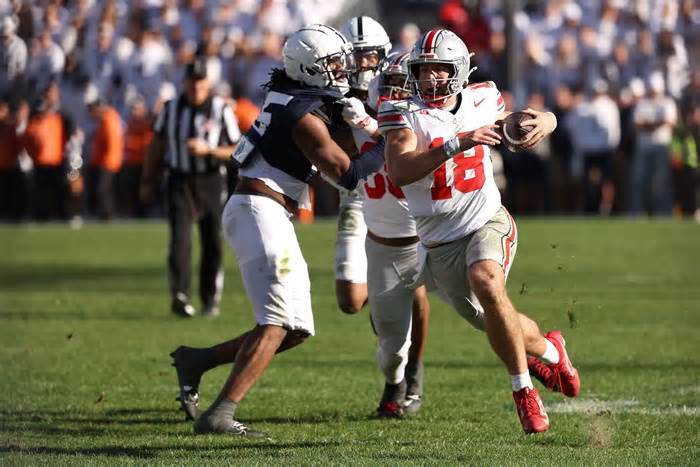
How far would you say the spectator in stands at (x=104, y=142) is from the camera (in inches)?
778

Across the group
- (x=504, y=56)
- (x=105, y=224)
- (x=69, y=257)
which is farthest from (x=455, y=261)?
(x=105, y=224)

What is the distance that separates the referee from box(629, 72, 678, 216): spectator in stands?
10120 millimetres

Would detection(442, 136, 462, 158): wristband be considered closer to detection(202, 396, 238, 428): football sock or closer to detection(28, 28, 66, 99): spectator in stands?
detection(202, 396, 238, 428): football sock

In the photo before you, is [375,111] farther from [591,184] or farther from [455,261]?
[591,184]

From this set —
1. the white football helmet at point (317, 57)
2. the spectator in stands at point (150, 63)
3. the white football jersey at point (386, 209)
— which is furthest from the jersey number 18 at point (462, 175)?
the spectator in stands at point (150, 63)

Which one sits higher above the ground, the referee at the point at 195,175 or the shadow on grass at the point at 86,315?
the referee at the point at 195,175

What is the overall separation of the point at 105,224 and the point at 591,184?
6.89 m

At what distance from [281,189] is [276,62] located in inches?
499

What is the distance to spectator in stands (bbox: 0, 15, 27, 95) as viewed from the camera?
750 inches

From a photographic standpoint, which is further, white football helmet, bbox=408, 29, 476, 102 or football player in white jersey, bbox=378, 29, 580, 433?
white football helmet, bbox=408, 29, 476, 102

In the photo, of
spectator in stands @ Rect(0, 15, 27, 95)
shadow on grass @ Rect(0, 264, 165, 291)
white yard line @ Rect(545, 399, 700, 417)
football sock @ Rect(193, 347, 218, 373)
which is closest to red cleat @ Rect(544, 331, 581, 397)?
white yard line @ Rect(545, 399, 700, 417)

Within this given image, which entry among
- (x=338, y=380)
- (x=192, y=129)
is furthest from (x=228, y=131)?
(x=338, y=380)

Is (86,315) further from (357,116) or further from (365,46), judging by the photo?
(357,116)

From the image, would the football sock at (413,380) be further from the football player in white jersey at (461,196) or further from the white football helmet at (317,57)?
the white football helmet at (317,57)
